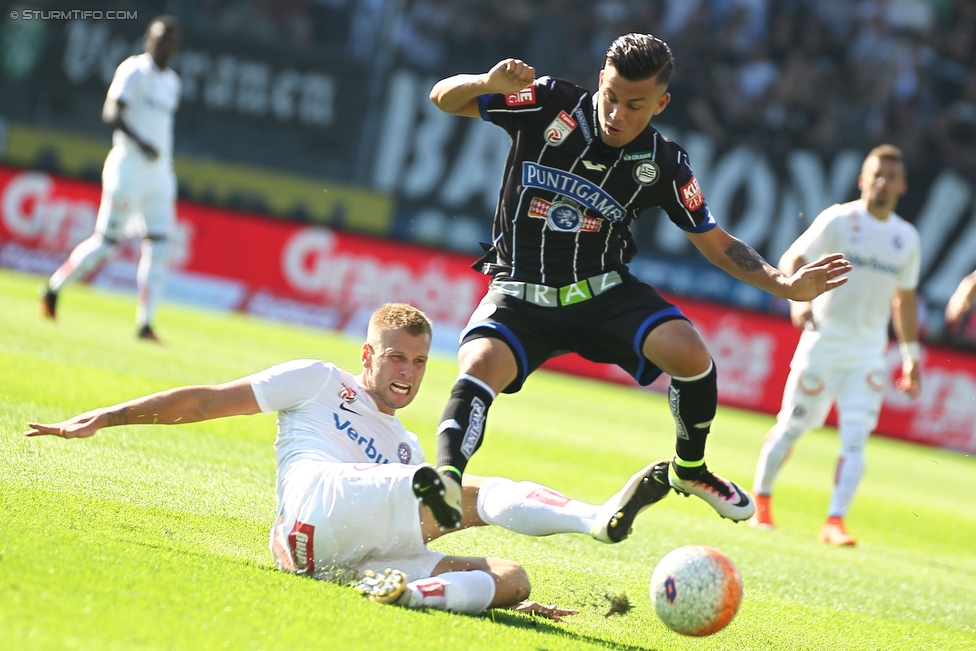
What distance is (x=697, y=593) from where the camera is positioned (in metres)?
4.25

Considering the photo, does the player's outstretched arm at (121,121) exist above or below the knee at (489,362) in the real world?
above

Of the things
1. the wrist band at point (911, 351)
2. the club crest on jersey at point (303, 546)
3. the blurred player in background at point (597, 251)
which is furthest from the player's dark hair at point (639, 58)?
the wrist band at point (911, 351)

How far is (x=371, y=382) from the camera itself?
4.77 meters

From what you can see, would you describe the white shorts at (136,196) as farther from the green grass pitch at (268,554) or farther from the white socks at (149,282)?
the green grass pitch at (268,554)

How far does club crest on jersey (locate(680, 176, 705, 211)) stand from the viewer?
5051 millimetres

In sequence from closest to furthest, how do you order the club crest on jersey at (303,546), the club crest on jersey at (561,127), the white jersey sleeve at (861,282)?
the club crest on jersey at (303,546) < the club crest on jersey at (561,127) < the white jersey sleeve at (861,282)

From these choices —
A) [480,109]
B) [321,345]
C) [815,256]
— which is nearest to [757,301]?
[321,345]

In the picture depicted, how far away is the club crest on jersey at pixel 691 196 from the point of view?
5.05 metres

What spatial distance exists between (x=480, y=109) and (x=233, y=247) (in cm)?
1338

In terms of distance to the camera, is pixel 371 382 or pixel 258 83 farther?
pixel 258 83

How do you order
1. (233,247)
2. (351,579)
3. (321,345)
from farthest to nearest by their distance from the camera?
1. (233,247)
2. (321,345)
3. (351,579)

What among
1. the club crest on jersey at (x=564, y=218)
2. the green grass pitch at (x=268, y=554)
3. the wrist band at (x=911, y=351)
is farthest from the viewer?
the wrist band at (x=911, y=351)

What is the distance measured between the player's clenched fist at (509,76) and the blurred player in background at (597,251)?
83 millimetres

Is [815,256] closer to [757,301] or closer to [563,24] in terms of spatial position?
[757,301]
